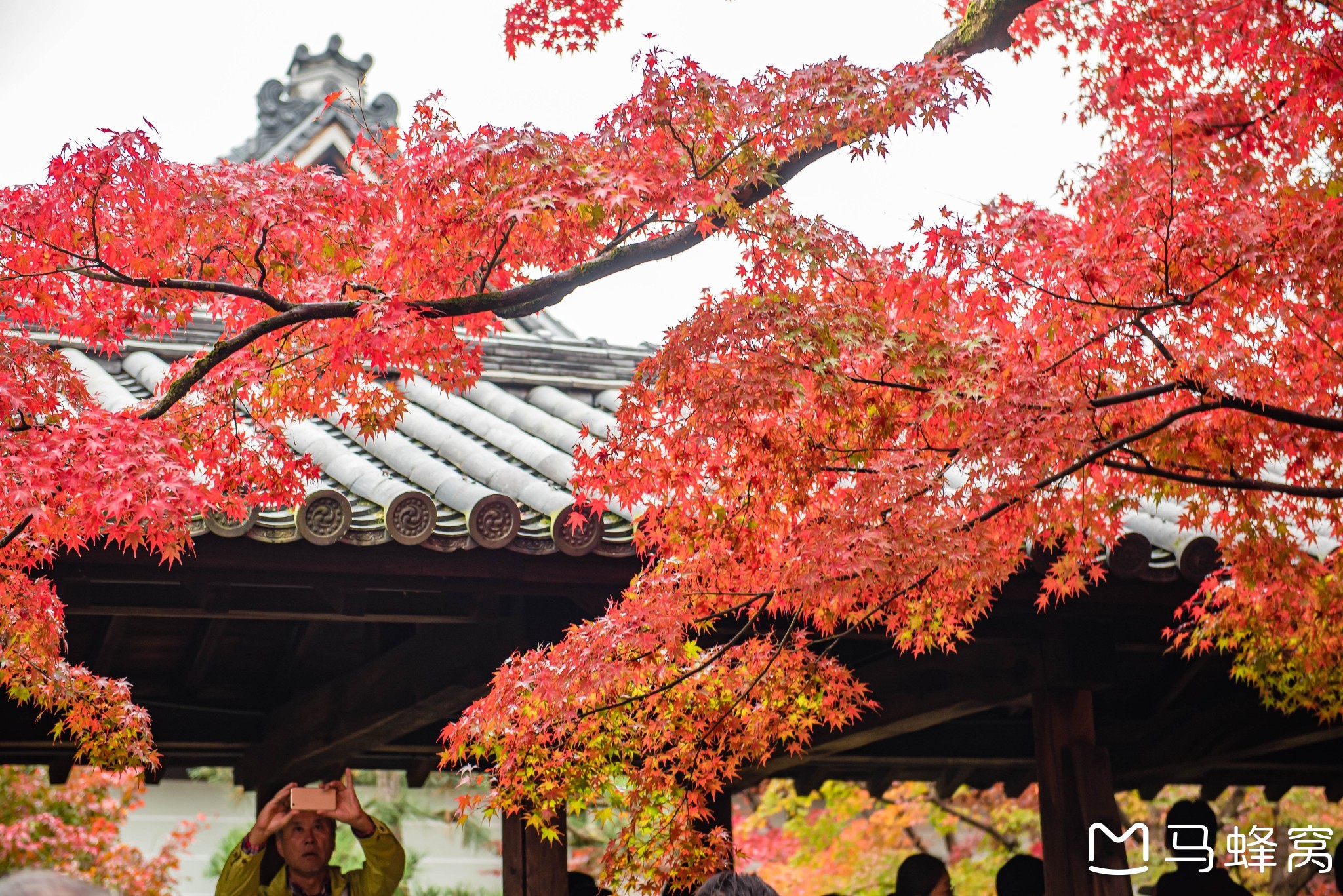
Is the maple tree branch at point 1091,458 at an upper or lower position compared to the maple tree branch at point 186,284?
lower

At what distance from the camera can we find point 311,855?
4.33m

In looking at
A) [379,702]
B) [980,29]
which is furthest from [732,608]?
[379,702]

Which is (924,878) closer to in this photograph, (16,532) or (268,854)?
(268,854)

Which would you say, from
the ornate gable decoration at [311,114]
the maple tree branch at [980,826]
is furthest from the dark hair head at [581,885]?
the maple tree branch at [980,826]

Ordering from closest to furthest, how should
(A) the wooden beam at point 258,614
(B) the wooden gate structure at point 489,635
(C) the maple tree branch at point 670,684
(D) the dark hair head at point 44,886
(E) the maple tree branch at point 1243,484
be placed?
1. (D) the dark hair head at point 44,886
2. (E) the maple tree branch at point 1243,484
3. (C) the maple tree branch at point 670,684
4. (B) the wooden gate structure at point 489,635
5. (A) the wooden beam at point 258,614

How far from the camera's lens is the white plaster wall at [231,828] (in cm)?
1941

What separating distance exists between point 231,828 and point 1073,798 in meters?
16.7

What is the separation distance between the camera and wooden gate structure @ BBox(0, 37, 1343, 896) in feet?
14.8

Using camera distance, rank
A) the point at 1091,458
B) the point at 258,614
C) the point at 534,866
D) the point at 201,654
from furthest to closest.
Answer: the point at 201,654 < the point at 258,614 < the point at 534,866 < the point at 1091,458

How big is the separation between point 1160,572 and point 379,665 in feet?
11.5

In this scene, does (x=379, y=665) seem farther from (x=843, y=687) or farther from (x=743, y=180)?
(x=743, y=180)

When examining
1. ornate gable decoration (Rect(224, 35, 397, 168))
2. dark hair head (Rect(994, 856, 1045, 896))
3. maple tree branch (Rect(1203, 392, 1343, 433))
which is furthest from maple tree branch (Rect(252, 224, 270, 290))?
ornate gable decoration (Rect(224, 35, 397, 168))

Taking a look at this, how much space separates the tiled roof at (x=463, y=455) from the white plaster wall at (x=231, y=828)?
1276cm

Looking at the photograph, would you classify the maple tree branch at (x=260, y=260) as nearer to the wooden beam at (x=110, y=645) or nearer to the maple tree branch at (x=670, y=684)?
the maple tree branch at (x=670, y=684)
